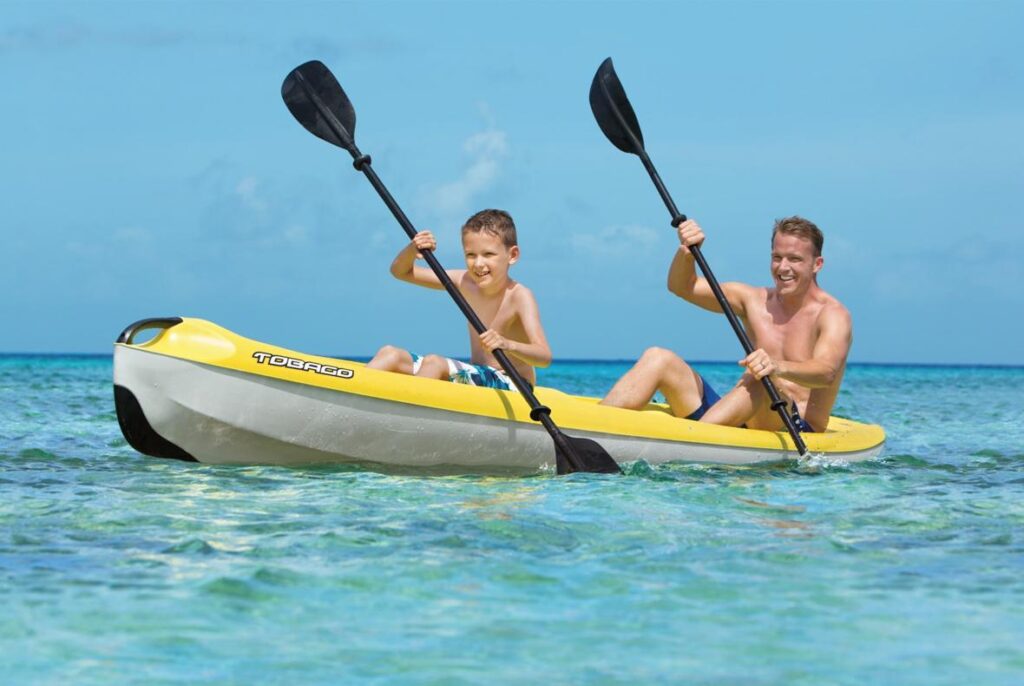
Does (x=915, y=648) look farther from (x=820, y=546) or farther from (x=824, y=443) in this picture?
(x=824, y=443)

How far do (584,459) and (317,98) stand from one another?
2.38 meters

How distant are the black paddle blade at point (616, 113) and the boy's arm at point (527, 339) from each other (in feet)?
4.37

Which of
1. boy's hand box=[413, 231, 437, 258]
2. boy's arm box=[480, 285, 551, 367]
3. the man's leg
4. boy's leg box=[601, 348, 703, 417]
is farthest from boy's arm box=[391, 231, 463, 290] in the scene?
the man's leg

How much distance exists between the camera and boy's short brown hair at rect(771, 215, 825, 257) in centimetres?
621

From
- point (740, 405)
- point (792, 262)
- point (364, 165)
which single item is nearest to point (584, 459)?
point (740, 405)

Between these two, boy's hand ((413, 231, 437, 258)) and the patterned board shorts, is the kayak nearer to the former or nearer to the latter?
the patterned board shorts

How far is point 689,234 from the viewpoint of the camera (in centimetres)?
629

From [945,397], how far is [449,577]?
17590mm

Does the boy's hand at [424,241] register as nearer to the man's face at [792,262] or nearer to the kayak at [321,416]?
the kayak at [321,416]

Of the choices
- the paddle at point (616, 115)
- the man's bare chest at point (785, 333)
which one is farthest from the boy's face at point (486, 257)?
the man's bare chest at point (785, 333)

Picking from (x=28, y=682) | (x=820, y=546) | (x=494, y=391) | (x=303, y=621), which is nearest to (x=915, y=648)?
(x=820, y=546)

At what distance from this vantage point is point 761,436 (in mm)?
6301

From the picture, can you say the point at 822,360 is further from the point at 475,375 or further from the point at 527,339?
the point at 475,375

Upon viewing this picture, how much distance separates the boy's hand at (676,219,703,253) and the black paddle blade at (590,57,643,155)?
2.65ft
